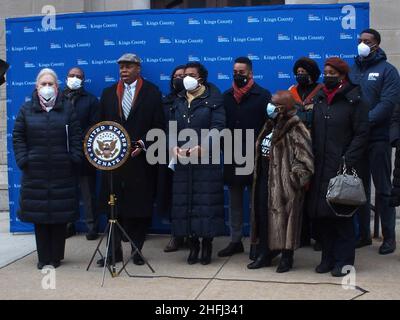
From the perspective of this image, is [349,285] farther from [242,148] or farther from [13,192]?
[13,192]

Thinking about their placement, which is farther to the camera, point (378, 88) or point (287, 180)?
point (378, 88)

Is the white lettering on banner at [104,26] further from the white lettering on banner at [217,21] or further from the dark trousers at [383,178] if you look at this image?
the dark trousers at [383,178]

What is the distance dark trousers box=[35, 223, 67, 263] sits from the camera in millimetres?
6422

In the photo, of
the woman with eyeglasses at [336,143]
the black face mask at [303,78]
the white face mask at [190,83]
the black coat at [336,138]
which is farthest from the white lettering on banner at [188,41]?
the black coat at [336,138]

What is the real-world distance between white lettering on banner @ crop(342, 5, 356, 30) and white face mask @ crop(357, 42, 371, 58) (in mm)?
571

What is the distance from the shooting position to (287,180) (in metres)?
5.90

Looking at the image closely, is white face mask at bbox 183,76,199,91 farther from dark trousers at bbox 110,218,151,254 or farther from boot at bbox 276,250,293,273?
boot at bbox 276,250,293,273

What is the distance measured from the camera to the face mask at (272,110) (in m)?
5.92

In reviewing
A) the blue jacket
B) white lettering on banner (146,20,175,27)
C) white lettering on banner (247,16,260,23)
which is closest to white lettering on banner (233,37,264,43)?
white lettering on banner (247,16,260,23)

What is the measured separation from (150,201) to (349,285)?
2096 millimetres

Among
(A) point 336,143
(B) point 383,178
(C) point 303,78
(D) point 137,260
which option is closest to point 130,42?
(C) point 303,78

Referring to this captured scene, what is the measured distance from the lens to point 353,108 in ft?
18.8

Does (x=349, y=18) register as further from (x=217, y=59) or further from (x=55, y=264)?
(x=55, y=264)

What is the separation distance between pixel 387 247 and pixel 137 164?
2.76 meters
